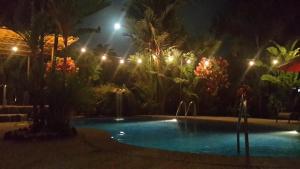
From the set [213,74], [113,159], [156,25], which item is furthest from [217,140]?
[156,25]

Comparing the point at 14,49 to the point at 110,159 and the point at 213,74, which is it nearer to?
the point at 213,74

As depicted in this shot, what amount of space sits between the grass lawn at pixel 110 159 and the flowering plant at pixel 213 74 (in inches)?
502

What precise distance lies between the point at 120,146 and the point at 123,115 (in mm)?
12366

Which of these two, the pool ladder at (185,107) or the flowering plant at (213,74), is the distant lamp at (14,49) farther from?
the flowering plant at (213,74)

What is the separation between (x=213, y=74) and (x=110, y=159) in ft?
46.5

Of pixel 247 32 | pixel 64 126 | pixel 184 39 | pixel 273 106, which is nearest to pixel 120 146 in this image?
pixel 64 126

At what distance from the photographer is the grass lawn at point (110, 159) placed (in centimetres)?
552

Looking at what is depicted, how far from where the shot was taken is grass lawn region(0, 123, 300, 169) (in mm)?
5516

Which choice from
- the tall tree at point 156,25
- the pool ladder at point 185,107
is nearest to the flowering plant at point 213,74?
the pool ladder at point 185,107

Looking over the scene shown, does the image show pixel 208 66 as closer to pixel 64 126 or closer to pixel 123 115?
pixel 123 115

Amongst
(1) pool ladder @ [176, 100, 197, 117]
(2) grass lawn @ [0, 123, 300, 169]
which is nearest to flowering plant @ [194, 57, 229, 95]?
(1) pool ladder @ [176, 100, 197, 117]

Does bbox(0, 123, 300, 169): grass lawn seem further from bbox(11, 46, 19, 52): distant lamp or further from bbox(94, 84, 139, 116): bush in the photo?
bbox(94, 84, 139, 116): bush

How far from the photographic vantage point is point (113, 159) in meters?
6.07

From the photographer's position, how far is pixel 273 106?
17859 millimetres
